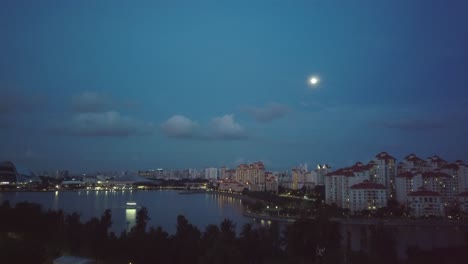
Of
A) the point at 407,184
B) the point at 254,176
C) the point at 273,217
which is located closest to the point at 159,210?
the point at 273,217

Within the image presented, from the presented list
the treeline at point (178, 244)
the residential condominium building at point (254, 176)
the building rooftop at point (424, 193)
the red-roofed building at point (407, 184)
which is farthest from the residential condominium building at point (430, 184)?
the residential condominium building at point (254, 176)

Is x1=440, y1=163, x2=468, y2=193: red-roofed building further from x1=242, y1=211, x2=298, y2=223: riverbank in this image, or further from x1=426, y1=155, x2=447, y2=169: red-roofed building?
x1=242, y1=211, x2=298, y2=223: riverbank

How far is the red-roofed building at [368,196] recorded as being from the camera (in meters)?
9.38

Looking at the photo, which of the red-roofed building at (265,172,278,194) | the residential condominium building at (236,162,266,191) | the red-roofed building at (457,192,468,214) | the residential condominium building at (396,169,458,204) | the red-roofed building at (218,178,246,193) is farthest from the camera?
the red-roofed building at (218,178,246,193)

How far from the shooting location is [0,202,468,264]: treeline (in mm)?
2955

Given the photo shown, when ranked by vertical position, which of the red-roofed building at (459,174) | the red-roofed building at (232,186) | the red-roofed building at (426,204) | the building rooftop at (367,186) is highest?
the red-roofed building at (459,174)

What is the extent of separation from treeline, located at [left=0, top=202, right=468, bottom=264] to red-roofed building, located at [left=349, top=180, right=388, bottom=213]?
5.14 m

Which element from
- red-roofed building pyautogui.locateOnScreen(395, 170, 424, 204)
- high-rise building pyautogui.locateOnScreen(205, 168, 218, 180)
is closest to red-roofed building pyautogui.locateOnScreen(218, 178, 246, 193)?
high-rise building pyautogui.locateOnScreen(205, 168, 218, 180)

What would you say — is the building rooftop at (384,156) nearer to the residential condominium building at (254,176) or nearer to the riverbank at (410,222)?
the riverbank at (410,222)

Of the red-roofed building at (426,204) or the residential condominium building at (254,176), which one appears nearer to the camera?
the red-roofed building at (426,204)

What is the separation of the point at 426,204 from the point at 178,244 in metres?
6.88

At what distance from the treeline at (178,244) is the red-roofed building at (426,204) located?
468 cm

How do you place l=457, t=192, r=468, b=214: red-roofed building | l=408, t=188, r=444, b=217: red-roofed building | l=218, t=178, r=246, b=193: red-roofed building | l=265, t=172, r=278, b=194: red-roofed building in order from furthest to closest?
l=218, t=178, r=246, b=193: red-roofed building < l=265, t=172, r=278, b=194: red-roofed building < l=457, t=192, r=468, b=214: red-roofed building < l=408, t=188, r=444, b=217: red-roofed building

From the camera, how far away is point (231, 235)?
398cm
